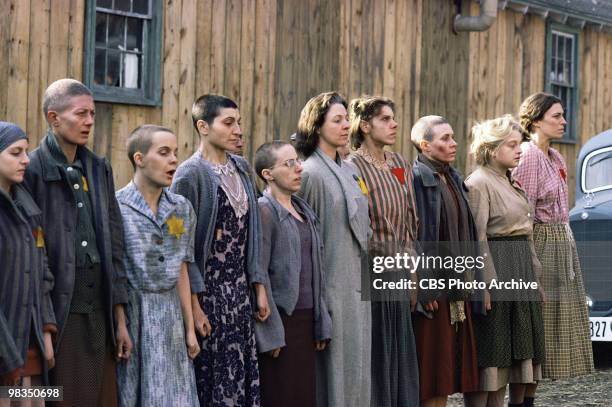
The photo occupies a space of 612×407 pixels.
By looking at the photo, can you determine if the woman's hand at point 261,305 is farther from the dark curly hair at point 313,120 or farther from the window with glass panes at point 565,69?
the window with glass panes at point 565,69

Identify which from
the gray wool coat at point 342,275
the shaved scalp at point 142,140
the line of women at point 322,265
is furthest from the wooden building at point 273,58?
the shaved scalp at point 142,140

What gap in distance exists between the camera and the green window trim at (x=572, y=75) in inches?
654

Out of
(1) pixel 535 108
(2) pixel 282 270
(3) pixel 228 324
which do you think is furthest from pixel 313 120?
(1) pixel 535 108

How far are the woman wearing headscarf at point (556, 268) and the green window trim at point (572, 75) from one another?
26.8 ft

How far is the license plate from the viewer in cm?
1114

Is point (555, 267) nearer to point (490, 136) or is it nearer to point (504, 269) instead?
point (504, 269)

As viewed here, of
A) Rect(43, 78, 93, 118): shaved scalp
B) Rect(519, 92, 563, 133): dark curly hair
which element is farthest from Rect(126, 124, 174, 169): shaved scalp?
Rect(519, 92, 563, 133): dark curly hair

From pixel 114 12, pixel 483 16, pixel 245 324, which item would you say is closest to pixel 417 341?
pixel 245 324

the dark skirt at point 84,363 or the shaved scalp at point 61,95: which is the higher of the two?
the shaved scalp at point 61,95

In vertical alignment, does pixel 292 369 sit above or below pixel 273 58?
below

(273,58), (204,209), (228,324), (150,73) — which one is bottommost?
(228,324)

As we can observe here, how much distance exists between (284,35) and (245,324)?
644 centimetres

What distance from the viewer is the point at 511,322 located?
8.03m

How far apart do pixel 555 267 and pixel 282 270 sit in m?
2.78
